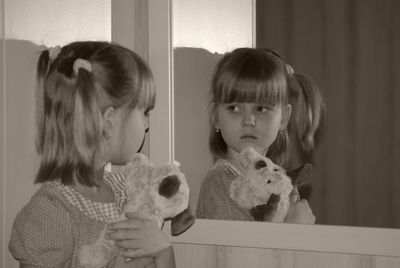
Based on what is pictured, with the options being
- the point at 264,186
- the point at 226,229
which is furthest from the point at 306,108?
the point at 226,229

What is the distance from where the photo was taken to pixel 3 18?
1.15 m

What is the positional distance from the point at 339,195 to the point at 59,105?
0.52m

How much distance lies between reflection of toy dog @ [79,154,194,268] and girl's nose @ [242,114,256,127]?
6.6 inches

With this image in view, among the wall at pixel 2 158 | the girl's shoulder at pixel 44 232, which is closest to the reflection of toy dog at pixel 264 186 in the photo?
the girl's shoulder at pixel 44 232

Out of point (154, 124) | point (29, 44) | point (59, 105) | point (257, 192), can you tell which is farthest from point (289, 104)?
point (29, 44)

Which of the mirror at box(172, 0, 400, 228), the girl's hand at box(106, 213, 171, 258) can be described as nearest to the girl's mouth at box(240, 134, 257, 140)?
the mirror at box(172, 0, 400, 228)

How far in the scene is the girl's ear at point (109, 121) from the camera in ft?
3.21

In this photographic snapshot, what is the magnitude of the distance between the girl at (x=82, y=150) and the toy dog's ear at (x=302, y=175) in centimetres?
26

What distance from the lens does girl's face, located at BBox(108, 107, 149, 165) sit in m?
1.00

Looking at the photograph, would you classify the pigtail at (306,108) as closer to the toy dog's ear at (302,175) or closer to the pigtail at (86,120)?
the toy dog's ear at (302,175)

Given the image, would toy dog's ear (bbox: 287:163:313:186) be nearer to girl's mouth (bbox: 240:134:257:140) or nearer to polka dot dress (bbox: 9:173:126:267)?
girl's mouth (bbox: 240:134:257:140)

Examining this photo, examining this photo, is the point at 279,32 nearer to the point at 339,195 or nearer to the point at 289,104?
the point at 289,104

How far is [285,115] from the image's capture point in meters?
1.08

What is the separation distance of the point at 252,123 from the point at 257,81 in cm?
8
